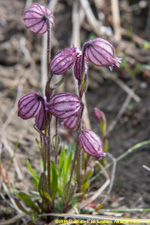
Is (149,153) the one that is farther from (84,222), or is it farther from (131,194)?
(84,222)

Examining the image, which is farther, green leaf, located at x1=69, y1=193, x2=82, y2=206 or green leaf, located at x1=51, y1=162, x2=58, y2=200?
green leaf, located at x1=69, y1=193, x2=82, y2=206

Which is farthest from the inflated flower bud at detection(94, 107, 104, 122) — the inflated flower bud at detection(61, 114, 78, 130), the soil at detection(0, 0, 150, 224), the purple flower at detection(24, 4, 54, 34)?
the purple flower at detection(24, 4, 54, 34)

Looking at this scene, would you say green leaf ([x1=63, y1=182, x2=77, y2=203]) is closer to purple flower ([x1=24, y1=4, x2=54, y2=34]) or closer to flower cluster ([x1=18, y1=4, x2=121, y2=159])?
flower cluster ([x1=18, y1=4, x2=121, y2=159])

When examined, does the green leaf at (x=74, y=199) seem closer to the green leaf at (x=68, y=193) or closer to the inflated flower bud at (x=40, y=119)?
the green leaf at (x=68, y=193)

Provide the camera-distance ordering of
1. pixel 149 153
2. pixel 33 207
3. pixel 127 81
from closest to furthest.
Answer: pixel 33 207 → pixel 149 153 → pixel 127 81

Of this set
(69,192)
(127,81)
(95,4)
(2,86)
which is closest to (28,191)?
(69,192)

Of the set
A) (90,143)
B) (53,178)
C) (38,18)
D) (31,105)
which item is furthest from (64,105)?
(53,178)

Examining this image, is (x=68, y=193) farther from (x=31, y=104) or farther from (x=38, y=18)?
(x=38, y=18)
